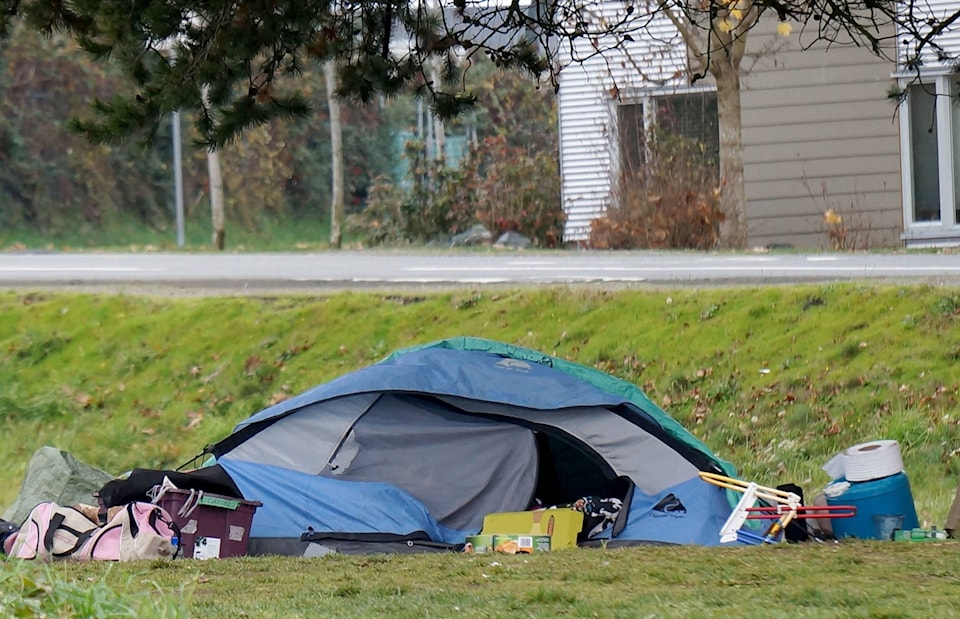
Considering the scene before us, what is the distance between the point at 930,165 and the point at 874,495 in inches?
477

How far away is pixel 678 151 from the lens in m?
17.7

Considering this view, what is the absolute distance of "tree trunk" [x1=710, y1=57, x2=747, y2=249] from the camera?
16.5 meters

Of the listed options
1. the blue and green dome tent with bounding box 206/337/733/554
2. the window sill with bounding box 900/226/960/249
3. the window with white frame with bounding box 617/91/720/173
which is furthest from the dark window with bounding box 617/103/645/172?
the blue and green dome tent with bounding box 206/337/733/554

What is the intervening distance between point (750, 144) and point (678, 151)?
4.20ft

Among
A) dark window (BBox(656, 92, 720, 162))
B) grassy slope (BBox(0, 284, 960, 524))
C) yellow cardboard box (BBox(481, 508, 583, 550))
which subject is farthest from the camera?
dark window (BBox(656, 92, 720, 162))

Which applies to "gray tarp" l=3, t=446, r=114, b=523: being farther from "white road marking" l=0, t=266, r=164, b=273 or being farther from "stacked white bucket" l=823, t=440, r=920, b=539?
"white road marking" l=0, t=266, r=164, b=273

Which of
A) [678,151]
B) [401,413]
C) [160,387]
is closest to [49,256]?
[160,387]

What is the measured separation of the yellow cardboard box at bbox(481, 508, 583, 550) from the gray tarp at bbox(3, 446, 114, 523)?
2471 mm

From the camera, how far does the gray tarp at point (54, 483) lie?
8.10 metres

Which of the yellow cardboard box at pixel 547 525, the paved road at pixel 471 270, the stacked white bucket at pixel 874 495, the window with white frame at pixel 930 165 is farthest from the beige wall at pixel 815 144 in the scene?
the yellow cardboard box at pixel 547 525

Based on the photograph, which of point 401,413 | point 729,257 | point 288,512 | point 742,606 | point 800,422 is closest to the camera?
point 742,606

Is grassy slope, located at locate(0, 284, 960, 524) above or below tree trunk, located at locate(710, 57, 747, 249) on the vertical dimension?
below

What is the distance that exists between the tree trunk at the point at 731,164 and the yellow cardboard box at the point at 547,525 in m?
9.66

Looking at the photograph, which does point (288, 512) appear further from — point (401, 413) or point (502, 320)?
point (502, 320)
